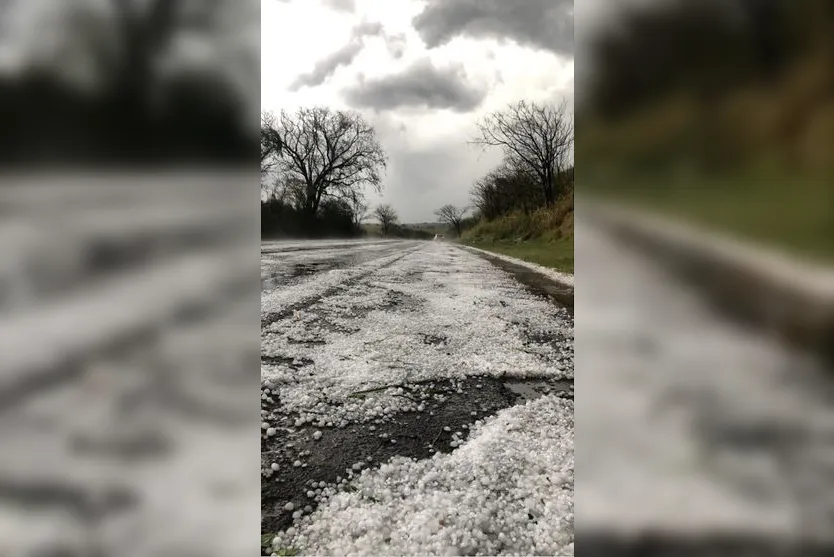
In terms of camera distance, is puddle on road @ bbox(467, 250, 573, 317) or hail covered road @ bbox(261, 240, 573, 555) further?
puddle on road @ bbox(467, 250, 573, 317)

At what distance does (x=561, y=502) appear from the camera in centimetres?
131

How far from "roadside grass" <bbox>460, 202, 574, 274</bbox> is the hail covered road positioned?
8 cm

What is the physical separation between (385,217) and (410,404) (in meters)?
0.66

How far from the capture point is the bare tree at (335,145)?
1621mm

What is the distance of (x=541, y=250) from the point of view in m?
1.66

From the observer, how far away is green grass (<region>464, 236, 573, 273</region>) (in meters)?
1.62
